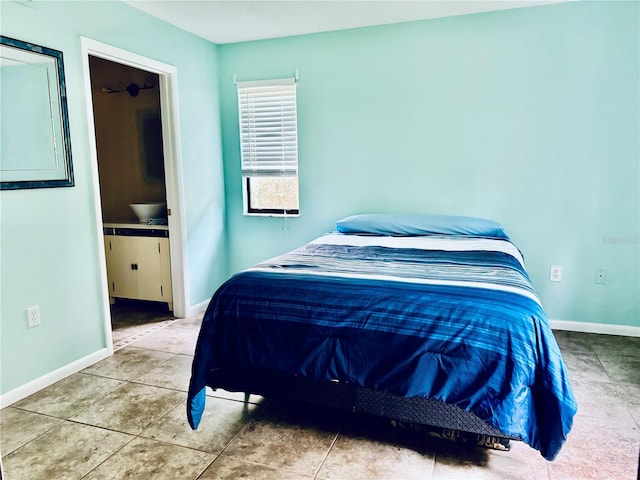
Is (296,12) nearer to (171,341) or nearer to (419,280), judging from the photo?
(419,280)

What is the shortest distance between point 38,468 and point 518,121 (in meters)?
3.57

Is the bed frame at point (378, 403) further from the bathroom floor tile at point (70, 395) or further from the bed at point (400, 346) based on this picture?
the bathroom floor tile at point (70, 395)

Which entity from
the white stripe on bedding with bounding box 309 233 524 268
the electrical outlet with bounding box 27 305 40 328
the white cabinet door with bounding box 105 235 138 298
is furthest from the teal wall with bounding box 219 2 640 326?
the electrical outlet with bounding box 27 305 40 328

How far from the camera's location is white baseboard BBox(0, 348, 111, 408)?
2412mm

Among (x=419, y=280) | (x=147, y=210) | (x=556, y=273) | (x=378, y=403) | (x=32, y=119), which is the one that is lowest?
(x=378, y=403)

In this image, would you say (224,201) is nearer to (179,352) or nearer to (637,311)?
(179,352)

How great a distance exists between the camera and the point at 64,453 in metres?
1.98

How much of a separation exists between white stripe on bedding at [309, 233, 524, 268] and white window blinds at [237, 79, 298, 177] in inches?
42.8

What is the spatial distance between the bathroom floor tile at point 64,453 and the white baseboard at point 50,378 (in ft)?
1.45

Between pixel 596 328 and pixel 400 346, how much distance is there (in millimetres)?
2313

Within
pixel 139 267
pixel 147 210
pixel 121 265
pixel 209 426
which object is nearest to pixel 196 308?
pixel 139 267

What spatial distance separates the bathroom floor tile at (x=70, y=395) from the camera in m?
2.36

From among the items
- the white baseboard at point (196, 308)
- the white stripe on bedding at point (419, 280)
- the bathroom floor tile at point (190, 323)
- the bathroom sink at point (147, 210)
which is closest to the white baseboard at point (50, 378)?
the bathroom floor tile at point (190, 323)

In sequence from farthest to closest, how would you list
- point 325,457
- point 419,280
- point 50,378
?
point 50,378 → point 419,280 → point 325,457
